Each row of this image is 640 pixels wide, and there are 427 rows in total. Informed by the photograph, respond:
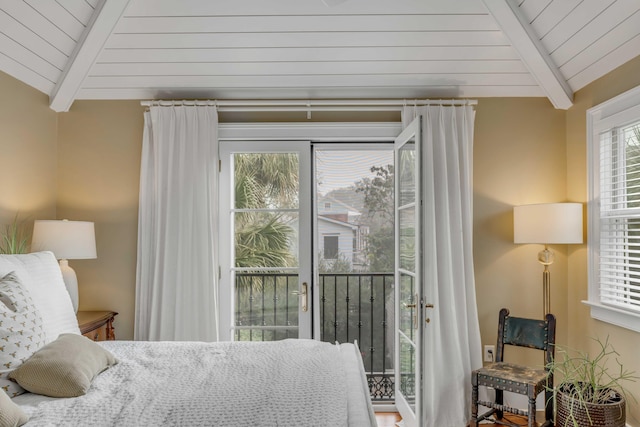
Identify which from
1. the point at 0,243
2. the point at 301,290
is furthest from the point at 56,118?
the point at 301,290

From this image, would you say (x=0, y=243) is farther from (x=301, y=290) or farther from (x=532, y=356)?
(x=532, y=356)

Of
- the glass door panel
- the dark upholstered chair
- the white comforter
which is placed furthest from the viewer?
the glass door panel

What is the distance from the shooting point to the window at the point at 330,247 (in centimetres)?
473

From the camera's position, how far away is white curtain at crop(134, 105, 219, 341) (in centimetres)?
340

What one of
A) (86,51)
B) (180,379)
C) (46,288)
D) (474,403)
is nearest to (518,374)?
(474,403)

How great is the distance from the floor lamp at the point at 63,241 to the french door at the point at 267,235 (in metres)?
1.00

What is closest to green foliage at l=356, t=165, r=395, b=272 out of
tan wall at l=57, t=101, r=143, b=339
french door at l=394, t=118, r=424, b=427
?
french door at l=394, t=118, r=424, b=427

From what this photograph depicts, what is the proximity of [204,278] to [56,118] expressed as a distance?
1683 mm

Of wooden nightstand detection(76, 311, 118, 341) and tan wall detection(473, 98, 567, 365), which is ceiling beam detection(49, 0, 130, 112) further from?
tan wall detection(473, 98, 567, 365)

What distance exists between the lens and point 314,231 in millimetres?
3658

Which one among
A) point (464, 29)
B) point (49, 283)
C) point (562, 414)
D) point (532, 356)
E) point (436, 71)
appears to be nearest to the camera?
point (49, 283)

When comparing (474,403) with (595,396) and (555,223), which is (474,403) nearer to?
(595,396)

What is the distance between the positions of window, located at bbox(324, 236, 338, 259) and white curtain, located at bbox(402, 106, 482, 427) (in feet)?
4.85

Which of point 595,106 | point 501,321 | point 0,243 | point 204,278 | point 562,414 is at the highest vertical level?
point 595,106
